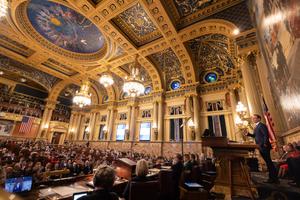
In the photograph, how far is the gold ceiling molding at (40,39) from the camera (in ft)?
31.9

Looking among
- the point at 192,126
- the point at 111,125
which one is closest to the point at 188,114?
the point at 192,126

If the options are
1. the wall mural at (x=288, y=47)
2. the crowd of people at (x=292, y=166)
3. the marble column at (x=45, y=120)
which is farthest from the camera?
the marble column at (x=45, y=120)

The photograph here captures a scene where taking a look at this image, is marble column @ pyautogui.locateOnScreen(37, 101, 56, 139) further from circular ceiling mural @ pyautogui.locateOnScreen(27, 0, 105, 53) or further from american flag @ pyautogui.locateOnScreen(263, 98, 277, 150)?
american flag @ pyautogui.locateOnScreen(263, 98, 277, 150)

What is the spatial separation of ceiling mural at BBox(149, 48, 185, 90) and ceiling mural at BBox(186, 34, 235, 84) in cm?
169

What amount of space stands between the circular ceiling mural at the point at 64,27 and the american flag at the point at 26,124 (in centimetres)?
1119

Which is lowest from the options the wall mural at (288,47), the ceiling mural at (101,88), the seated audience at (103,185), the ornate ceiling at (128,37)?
the seated audience at (103,185)

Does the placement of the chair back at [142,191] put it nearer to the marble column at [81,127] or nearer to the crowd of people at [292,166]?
the crowd of people at [292,166]

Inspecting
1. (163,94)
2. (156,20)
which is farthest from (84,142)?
(156,20)

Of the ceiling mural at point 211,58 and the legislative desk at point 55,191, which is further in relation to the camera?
the ceiling mural at point 211,58

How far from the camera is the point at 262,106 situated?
5301 mm

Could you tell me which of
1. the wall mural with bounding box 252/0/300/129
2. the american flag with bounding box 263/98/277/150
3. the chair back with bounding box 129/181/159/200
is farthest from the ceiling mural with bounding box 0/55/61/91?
the american flag with bounding box 263/98/277/150

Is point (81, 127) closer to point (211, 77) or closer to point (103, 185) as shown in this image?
point (211, 77)

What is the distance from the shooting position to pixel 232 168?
2824 mm

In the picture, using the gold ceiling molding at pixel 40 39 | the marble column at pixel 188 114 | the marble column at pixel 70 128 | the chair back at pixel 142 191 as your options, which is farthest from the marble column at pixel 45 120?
the chair back at pixel 142 191
